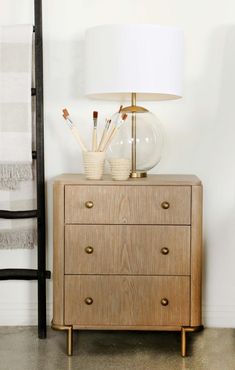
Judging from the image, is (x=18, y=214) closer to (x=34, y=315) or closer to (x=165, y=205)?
(x=34, y=315)

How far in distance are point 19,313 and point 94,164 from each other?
86 cm

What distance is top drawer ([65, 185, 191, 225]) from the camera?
9.25ft

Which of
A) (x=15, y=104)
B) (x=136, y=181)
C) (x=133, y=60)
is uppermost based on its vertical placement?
(x=133, y=60)

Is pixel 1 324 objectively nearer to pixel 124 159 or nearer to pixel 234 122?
pixel 124 159

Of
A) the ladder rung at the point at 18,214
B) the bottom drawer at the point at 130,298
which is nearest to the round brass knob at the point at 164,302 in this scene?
the bottom drawer at the point at 130,298

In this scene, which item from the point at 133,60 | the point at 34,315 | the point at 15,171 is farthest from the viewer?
the point at 34,315

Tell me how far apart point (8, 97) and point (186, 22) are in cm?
83

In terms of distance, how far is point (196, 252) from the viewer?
2.82 metres

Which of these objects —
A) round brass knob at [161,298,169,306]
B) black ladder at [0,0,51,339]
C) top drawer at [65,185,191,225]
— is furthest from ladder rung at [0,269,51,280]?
round brass knob at [161,298,169,306]

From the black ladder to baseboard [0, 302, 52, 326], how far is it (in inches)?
6.0

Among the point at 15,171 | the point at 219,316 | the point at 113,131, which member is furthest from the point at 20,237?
the point at 219,316

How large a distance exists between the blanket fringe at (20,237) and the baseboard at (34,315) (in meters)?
0.28

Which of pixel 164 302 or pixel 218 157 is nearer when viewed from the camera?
pixel 164 302

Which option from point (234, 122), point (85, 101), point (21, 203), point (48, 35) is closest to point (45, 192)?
point (21, 203)
